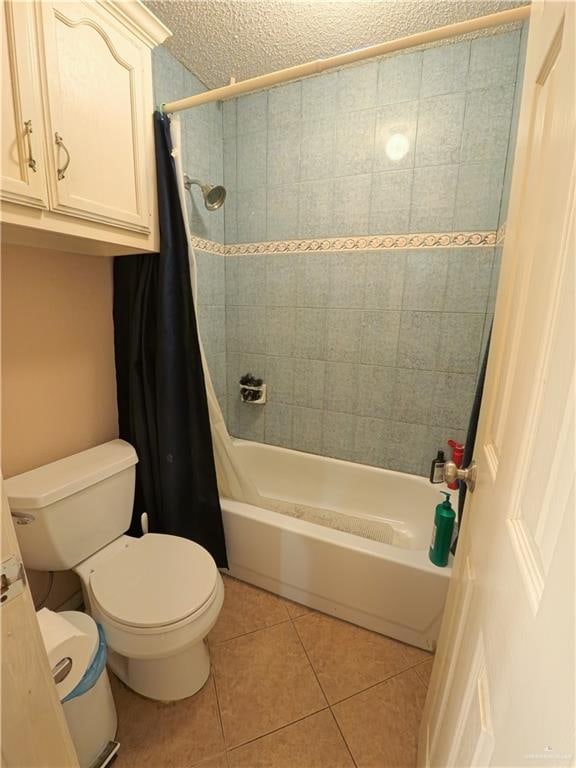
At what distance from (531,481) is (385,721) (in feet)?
4.13

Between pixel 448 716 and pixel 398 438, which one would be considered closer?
pixel 448 716

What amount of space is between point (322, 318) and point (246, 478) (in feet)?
3.22

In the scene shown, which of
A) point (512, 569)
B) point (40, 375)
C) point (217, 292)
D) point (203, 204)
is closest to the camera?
point (512, 569)

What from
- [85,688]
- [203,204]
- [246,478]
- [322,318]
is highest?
[203,204]

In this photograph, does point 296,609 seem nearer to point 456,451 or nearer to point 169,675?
point 169,675

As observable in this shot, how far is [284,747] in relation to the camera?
1.10m

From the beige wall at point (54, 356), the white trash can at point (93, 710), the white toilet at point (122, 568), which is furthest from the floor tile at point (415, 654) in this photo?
the beige wall at point (54, 356)

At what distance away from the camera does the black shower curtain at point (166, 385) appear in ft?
4.41

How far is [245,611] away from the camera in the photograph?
5.17 feet

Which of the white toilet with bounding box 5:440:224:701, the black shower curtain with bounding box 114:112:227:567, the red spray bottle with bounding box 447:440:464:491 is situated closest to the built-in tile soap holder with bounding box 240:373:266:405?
the black shower curtain with bounding box 114:112:227:567

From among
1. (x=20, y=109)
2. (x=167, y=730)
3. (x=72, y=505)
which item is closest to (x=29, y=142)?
(x=20, y=109)

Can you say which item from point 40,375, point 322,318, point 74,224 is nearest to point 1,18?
point 74,224

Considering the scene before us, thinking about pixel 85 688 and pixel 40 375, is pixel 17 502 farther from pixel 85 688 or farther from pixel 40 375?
pixel 85 688

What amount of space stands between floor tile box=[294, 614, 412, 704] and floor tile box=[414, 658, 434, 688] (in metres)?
0.03
